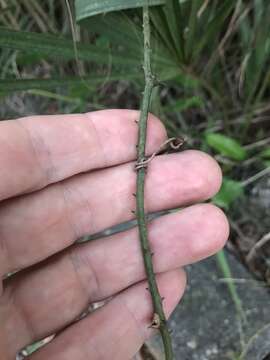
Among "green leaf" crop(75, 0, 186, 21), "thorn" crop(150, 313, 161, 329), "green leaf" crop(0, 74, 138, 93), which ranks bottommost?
"thorn" crop(150, 313, 161, 329)

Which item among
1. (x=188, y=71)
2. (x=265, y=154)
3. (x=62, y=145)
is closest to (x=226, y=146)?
(x=265, y=154)

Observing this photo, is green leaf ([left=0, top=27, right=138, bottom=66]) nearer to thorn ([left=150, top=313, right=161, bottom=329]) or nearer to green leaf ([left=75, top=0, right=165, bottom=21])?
green leaf ([left=75, top=0, right=165, bottom=21])

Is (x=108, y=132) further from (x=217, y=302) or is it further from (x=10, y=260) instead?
(x=217, y=302)

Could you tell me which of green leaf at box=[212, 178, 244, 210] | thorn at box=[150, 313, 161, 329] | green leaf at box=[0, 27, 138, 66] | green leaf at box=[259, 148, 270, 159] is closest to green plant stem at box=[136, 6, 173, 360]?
thorn at box=[150, 313, 161, 329]

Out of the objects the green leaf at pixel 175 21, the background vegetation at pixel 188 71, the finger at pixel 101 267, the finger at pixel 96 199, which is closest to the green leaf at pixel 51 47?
the background vegetation at pixel 188 71

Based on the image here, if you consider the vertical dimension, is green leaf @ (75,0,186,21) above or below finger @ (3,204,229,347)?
above

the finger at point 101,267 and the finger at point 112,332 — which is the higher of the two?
the finger at point 101,267

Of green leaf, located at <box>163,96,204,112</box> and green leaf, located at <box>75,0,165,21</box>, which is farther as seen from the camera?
green leaf, located at <box>163,96,204,112</box>

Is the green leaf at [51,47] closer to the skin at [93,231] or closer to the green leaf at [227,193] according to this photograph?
the skin at [93,231]
